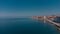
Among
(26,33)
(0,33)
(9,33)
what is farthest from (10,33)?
(26,33)

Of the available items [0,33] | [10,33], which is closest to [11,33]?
[10,33]

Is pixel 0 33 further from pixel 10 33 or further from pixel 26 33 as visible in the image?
pixel 26 33

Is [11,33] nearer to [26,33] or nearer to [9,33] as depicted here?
[9,33]

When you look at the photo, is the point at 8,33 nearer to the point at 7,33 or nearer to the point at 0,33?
the point at 7,33

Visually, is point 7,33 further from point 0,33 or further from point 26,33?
point 26,33

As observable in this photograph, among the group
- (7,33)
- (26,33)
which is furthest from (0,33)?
(26,33)

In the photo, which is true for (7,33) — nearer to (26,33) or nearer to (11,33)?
(11,33)
